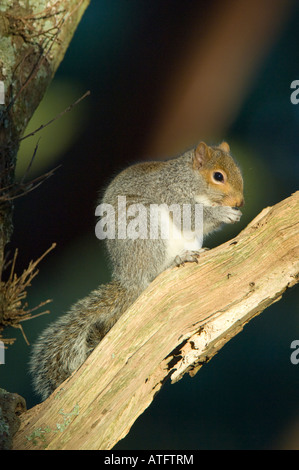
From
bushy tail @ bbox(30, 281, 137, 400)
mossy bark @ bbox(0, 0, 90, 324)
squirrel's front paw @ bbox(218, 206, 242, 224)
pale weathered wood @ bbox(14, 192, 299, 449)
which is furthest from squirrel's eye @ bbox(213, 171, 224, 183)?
mossy bark @ bbox(0, 0, 90, 324)

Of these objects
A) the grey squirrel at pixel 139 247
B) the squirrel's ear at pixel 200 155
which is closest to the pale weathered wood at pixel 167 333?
the grey squirrel at pixel 139 247

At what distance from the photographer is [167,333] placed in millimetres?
1489

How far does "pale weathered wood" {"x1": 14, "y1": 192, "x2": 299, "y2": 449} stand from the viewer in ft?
4.54

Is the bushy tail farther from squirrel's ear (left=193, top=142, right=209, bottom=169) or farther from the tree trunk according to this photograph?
squirrel's ear (left=193, top=142, right=209, bottom=169)

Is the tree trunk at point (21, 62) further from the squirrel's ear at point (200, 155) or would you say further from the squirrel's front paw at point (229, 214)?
the squirrel's front paw at point (229, 214)

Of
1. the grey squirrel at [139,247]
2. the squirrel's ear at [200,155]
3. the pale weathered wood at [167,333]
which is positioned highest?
the squirrel's ear at [200,155]

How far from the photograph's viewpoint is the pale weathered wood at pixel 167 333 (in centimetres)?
138

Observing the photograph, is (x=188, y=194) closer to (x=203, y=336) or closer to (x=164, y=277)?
(x=164, y=277)

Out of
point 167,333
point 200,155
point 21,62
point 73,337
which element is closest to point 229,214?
point 200,155

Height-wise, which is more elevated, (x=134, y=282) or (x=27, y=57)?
(x=27, y=57)

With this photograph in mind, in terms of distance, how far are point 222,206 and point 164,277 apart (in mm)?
443

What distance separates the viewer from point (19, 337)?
8.17ft

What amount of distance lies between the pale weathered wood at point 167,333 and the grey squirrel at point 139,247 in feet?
0.96
